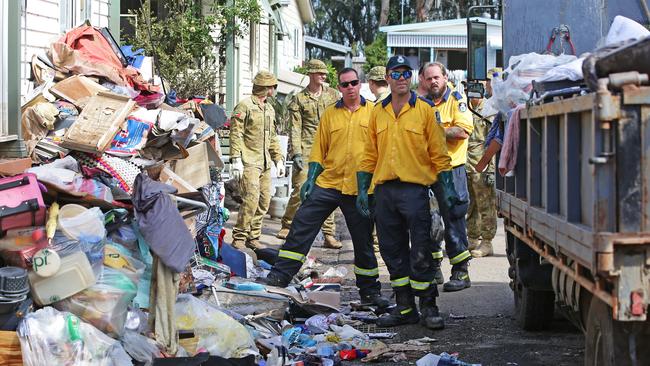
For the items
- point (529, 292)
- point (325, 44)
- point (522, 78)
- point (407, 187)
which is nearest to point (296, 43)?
point (325, 44)

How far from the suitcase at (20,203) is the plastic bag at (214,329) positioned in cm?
112

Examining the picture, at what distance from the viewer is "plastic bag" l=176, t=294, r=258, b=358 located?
20.8 ft

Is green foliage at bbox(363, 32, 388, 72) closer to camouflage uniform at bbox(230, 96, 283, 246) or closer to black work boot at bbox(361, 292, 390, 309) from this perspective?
camouflage uniform at bbox(230, 96, 283, 246)

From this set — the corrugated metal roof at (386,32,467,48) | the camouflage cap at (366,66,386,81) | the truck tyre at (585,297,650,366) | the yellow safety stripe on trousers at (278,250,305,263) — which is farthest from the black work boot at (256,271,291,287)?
the corrugated metal roof at (386,32,467,48)

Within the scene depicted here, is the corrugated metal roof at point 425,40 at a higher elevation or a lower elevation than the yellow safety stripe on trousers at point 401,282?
higher

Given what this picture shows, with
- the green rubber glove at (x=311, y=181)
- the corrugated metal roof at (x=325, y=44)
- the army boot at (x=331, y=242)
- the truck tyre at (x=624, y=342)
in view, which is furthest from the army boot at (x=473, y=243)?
the corrugated metal roof at (x=325, y=44)

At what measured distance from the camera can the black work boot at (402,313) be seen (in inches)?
317

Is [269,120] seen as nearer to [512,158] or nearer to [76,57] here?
[76,57]

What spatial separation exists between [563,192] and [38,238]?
2.94m

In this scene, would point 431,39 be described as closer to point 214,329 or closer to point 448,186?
point 448,186

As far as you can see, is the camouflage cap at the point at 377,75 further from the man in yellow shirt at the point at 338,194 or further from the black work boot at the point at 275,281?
the black work boot at the point at 275,281

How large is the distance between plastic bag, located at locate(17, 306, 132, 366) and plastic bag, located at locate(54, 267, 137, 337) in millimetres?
162

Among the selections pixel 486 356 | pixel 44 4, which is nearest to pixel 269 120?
pixel 44 4

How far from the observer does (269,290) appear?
8078mm
